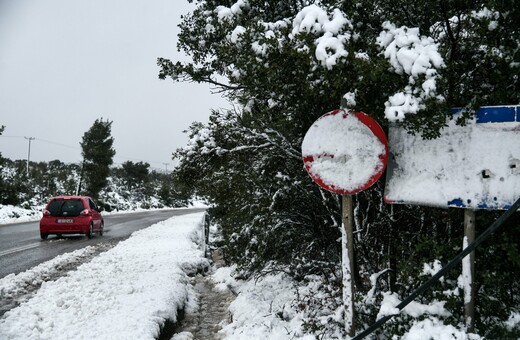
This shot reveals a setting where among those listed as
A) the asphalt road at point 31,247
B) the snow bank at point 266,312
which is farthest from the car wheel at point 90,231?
the snow bank at point 266,312

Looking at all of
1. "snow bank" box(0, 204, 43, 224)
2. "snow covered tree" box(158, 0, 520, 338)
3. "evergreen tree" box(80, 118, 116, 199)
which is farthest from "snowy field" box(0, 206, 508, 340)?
"evergreen tree" box(80, 118, 116, 199)

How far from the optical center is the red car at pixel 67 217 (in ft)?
43.9

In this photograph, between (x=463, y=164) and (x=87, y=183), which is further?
(x=87, y=183)

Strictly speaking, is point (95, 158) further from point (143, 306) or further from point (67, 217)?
point (143, 306)

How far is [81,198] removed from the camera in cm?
1421

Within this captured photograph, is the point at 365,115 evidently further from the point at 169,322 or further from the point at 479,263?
the point at 169,322

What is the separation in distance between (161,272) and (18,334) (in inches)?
139

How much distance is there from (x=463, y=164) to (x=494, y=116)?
1.31 ft

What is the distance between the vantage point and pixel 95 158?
35.9m

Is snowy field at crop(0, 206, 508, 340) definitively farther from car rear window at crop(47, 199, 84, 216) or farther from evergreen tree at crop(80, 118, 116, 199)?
evergreen tree at crop(80, 118, 116, 199)

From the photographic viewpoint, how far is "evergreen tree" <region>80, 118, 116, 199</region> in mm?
35750

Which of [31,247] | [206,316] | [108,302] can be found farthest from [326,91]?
[31,247]

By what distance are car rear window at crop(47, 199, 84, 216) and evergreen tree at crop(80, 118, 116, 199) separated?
76.2ft

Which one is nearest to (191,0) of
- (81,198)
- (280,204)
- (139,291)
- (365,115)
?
(280,204)
